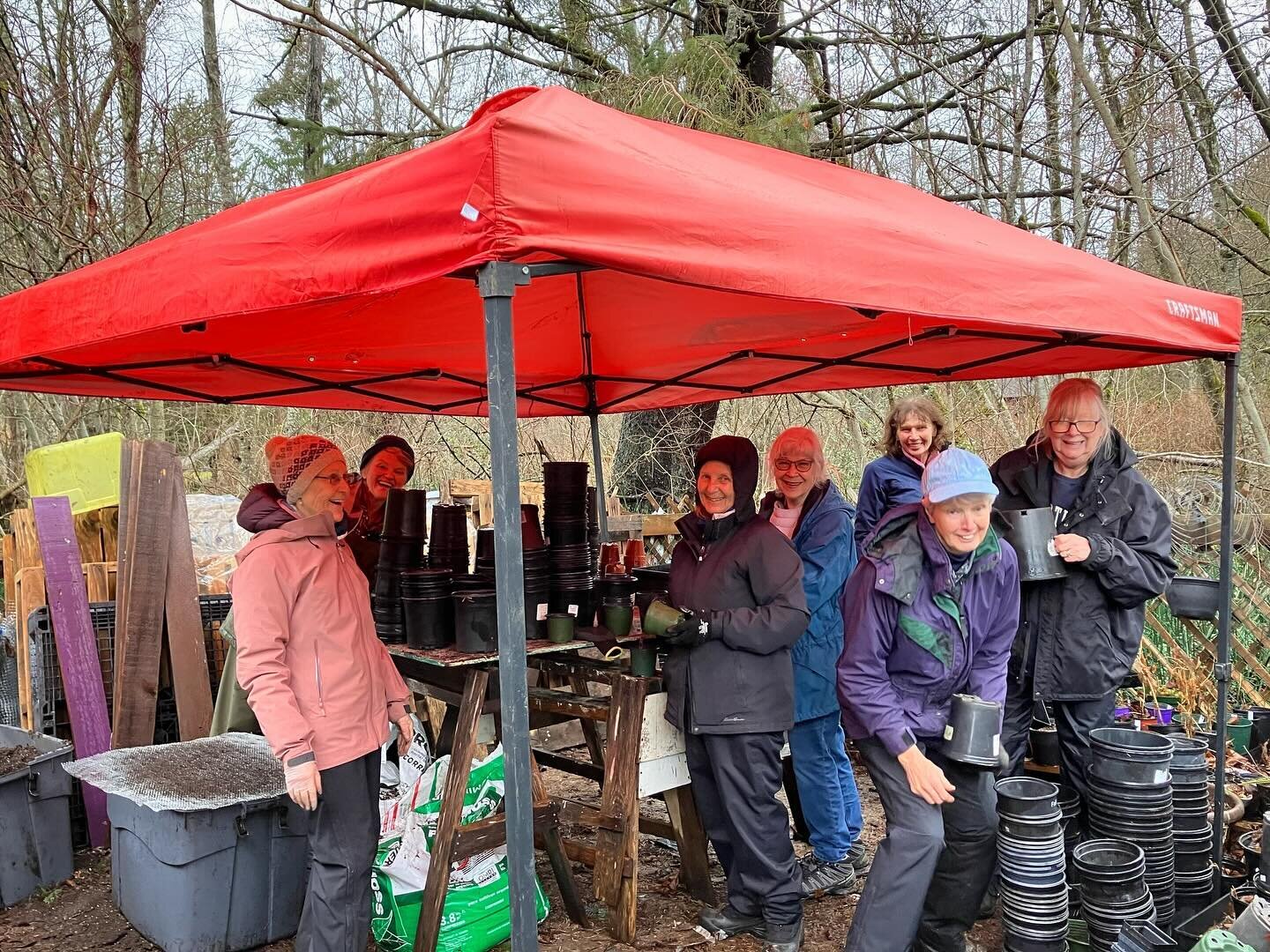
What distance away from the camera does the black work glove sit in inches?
119

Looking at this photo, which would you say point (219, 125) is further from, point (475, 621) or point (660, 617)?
point (660, 617)

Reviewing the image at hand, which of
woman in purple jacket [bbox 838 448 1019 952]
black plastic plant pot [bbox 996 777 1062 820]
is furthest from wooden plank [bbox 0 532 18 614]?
black plastic plant pot [bbox 996 777 1062 820]

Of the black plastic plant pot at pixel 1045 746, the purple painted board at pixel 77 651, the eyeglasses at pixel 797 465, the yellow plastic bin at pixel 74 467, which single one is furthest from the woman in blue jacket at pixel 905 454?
the yellow plastic bin at pixel 74 467

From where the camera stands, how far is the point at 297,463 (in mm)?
2830

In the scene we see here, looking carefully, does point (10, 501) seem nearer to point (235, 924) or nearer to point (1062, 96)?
point (235, 924)

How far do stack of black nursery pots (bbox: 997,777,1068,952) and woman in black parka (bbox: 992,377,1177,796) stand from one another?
418 mm

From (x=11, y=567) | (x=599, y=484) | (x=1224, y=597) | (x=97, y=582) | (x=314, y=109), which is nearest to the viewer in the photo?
(x=1224, y=597)

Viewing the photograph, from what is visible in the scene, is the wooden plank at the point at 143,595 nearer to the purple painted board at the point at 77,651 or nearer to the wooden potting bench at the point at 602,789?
the purple painted board at the point at 77,651

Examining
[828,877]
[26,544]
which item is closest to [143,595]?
[26,544]

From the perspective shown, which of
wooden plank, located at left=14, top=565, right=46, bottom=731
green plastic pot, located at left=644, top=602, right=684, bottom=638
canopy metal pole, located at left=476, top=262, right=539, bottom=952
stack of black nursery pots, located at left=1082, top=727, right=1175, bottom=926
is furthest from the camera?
wooden plank, located at left=14, top=565, right=46, bottom=731

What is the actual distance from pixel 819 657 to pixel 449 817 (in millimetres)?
1459

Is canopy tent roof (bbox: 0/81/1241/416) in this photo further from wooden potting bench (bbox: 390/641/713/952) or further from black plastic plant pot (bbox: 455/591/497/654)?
wooden potting bench (bbox: 390/641/713/952)

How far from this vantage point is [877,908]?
2.68m

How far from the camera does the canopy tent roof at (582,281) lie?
1987 mm
